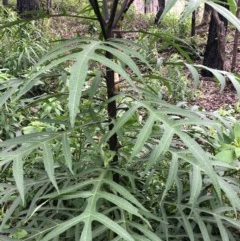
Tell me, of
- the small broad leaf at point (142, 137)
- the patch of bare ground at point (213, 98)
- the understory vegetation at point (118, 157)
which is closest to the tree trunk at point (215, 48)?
the patch of bare ground at point (213, 98)

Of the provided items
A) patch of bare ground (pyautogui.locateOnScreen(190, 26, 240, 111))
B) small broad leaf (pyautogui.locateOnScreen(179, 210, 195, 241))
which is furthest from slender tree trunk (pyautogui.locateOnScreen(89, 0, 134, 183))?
patch of bare ground (pyautogui.locateOnScreen(190, 26, 240, 111))

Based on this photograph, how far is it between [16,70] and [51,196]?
361cm

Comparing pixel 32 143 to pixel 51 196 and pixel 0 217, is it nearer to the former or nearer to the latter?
pixel 51 196

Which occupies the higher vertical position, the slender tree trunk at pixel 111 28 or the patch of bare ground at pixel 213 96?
the slender tree trunk at pixel 111 28

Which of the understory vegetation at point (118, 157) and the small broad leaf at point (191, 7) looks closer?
the small broad leaf at point (191, 7)

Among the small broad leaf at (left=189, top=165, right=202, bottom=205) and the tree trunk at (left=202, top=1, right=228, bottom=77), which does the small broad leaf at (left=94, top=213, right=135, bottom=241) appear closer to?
the small broad leaf at (left=189, top=165, right=202, bottom=205)

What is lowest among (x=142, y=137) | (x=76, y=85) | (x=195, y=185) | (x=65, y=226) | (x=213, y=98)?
(x=213, y=98)

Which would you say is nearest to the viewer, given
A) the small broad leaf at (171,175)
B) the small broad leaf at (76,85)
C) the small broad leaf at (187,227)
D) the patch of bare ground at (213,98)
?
the small broad leaf at (76,85)

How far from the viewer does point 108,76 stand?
53.4 inches

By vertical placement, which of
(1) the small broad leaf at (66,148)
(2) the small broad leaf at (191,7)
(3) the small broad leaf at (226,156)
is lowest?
(3) the small broad leaf at (226,156)

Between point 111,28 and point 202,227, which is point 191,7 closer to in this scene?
point 111,28

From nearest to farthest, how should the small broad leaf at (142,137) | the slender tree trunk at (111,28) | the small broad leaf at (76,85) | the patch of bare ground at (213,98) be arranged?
1. the small broad leaf at (76,85)
2. the small broad leaf at (142,137)
3. the slender tree trunk at (111,28)
4. the patch of bare ground at (213,98)

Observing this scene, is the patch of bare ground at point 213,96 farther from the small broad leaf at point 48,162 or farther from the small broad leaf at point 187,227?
the small broad leaf at point 48,162

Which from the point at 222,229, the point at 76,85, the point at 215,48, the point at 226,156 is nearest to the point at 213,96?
the point at 215,48
